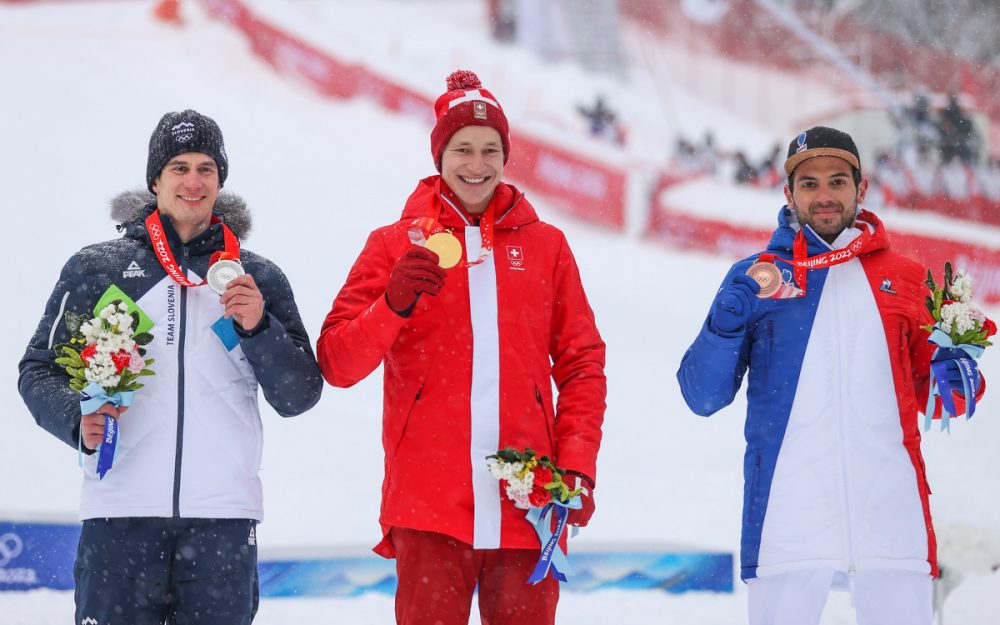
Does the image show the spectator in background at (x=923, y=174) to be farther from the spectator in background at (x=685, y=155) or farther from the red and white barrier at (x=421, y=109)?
the spectator in background at (x=685, y=155)

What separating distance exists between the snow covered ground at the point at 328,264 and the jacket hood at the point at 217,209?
2190mm

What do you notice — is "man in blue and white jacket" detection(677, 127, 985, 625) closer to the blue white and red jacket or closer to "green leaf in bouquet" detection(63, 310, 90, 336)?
the blue white and red jacket

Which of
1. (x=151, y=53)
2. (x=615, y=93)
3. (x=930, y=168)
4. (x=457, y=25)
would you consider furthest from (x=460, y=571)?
(x=457, y=25)

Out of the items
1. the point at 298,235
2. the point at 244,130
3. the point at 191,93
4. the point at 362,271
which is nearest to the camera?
the point at 362,271

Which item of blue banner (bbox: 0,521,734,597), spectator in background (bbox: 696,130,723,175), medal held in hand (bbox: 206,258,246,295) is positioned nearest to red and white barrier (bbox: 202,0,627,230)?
spectator in background (bbox: 696,130,723,175)

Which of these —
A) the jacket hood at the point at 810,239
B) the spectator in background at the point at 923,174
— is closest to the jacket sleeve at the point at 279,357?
the jacket hood at the point at 810,239

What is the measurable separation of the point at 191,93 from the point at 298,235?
671 centimetres

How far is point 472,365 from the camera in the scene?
295 cm

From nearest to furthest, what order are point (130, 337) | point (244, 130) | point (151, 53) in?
point (130, 337) → point (244, 130) → point (151, 53)

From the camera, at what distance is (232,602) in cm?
283

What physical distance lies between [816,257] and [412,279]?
3.58 feet

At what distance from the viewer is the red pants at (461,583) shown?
2.82 m

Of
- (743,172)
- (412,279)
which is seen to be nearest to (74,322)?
(412,279)

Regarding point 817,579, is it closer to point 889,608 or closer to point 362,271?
point 889,608
